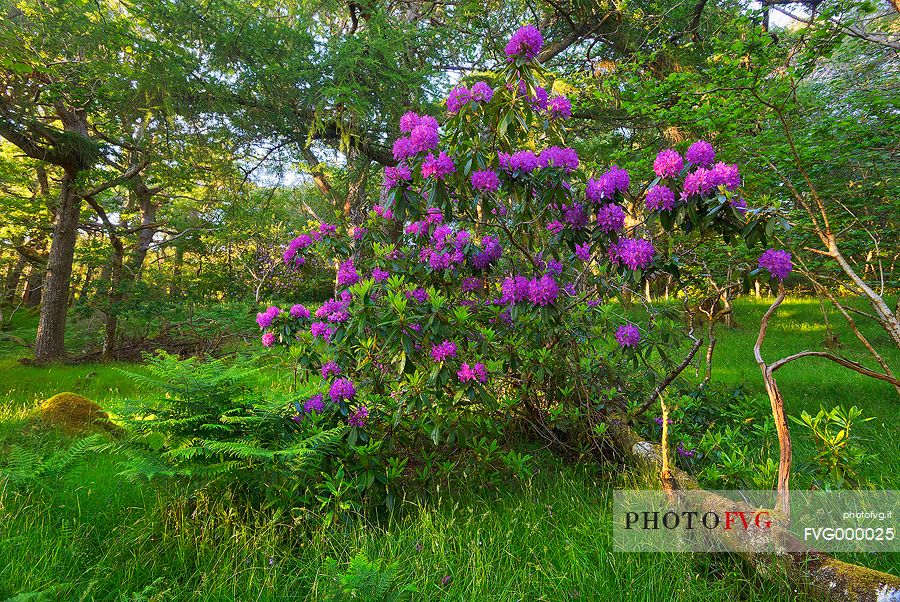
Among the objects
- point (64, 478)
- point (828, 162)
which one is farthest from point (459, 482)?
point (828, 162)

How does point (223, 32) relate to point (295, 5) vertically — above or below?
below

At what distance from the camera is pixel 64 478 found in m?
2.36

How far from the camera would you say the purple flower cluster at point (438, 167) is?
2338mm

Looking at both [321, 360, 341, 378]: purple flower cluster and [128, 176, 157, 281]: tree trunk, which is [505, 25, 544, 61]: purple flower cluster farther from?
[128, 176, 157, 281]: tree trunk

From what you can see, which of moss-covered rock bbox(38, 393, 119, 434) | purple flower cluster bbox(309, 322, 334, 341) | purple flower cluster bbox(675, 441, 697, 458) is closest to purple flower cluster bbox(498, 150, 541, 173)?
purple flower cluster bbox(309, 322, 334, 341)

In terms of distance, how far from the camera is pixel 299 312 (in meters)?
3.19

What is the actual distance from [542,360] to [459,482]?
93cm

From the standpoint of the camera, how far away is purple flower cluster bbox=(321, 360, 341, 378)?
2.60m

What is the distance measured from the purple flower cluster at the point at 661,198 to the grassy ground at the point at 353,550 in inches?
60.4

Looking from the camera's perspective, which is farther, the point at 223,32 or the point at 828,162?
the point at 223,32

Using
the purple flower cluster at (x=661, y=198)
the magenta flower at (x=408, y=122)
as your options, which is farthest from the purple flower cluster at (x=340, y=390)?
the purple flower cluster at (x=661, y=198)

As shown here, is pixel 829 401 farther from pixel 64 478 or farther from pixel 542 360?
pixel 64 478

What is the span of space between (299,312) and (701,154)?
8.86ft

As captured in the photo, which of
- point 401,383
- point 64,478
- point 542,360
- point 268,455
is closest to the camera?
point 268,455
